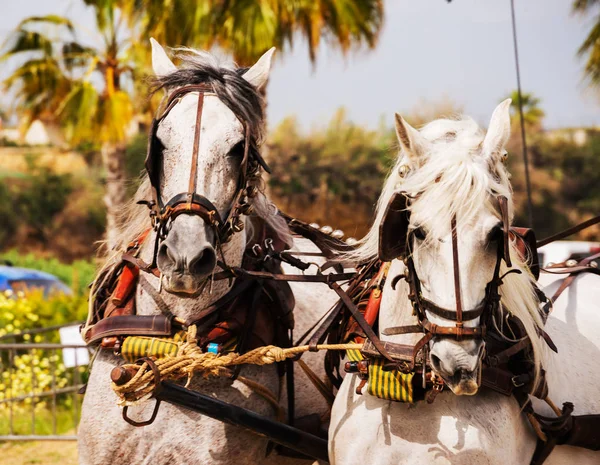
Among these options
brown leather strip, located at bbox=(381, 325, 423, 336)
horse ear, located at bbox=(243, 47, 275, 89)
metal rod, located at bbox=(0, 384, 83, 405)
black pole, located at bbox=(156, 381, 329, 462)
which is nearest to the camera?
brown leather strip, located at bbox=(381, 325, 423, 336)

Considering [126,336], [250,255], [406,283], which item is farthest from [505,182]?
[126,336]

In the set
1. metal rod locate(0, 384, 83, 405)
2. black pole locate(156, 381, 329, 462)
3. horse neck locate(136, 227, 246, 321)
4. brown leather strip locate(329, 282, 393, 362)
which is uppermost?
horse neck locate(136, 227, 246, 321)

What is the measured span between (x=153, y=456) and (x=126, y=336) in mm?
495

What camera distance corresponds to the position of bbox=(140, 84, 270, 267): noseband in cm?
297

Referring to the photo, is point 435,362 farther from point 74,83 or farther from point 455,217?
point 74,83

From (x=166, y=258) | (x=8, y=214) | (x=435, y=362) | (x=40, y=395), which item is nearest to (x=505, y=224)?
(x=435, y=362)

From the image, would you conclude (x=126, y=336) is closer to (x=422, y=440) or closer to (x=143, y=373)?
(x=143, y=373)

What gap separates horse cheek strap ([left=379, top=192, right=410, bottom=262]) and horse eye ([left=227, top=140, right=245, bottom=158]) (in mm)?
767

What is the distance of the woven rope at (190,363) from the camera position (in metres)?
3.04

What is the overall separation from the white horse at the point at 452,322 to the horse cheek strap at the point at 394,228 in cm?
6

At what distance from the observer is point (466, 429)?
277cm

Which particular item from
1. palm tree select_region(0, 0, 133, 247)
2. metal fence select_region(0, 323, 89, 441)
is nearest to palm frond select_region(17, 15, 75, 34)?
palm tree select_region(0, 0, 133, 247)

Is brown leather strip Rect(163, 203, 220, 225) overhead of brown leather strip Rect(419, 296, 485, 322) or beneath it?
overhead

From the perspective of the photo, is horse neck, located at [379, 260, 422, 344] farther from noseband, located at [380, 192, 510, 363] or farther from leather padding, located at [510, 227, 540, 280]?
leather padding, located at [510, 227, 540, 280]
